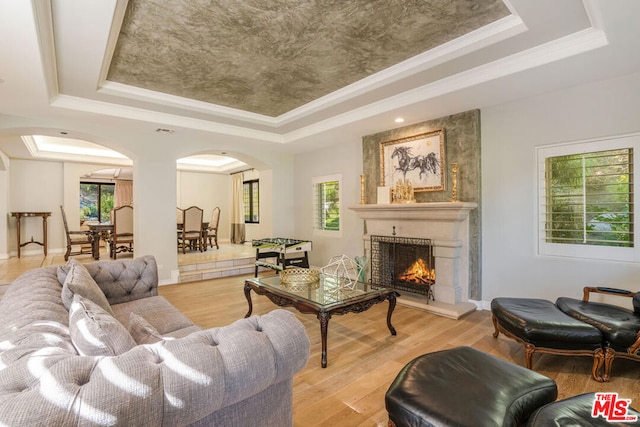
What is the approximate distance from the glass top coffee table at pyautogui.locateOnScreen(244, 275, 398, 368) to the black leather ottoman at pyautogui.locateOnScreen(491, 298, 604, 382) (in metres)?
1.07

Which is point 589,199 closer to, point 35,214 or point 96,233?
point 96,233

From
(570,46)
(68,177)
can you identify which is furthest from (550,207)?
(68,177)

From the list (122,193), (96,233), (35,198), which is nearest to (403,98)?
(96,233)

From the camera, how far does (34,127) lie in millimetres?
4316

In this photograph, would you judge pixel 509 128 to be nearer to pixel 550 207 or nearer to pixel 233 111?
pixel 550 207

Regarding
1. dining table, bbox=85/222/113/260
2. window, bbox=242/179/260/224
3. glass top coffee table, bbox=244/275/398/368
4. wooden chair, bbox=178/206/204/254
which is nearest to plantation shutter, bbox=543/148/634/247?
glass top coffee table, bbox=244/275/398/368

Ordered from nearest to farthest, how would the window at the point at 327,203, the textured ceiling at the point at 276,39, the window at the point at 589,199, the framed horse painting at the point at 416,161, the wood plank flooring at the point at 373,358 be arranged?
the wood plank flooring at the point at 373,358 → the textured ceiling at the point at 276,39 → the window at the point at 589,199 → the framed horse painting at the point at 416,161 → the window at the point at 327,203

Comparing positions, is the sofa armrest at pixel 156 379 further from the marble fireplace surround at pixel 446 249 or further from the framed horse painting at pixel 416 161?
the framed horse painting at pixel 416 161

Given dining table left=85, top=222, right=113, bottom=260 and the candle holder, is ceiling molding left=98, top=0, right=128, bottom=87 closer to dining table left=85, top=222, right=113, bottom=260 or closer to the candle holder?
the candle holder

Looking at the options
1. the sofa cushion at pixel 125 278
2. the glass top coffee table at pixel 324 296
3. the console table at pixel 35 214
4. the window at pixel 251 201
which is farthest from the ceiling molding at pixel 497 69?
the console table at pixel 35 214

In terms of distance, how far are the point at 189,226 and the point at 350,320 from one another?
523 centimetres

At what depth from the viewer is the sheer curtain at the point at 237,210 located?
32.9ft

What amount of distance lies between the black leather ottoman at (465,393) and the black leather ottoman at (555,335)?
0.89 meters

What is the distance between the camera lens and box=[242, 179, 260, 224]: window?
9.50 m
